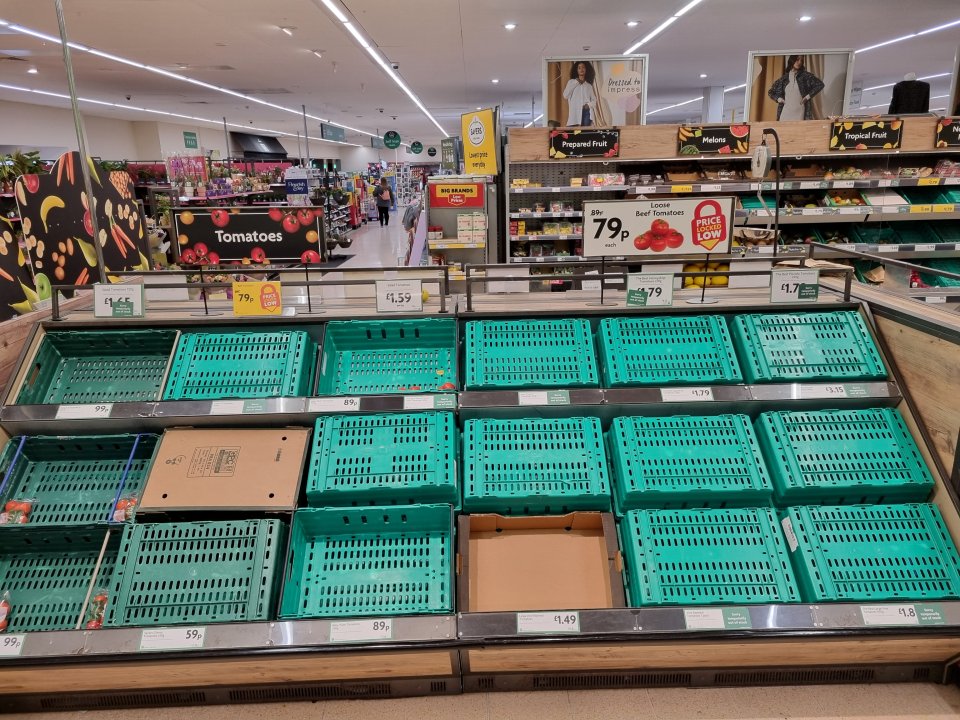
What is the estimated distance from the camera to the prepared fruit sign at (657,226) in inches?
92.8

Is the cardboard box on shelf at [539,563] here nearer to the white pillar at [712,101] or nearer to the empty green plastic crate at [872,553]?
the empty green plastic crate at [872,553]

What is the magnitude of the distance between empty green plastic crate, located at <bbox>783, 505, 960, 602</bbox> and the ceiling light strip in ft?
22.3

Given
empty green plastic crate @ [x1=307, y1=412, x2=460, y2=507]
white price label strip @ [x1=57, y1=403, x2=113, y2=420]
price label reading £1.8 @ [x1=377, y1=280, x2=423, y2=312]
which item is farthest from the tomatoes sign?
white price label strip @ [x1=57, y1=403, x2=113, y2=420]

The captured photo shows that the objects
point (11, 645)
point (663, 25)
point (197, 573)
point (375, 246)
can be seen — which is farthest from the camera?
point (375, 246)

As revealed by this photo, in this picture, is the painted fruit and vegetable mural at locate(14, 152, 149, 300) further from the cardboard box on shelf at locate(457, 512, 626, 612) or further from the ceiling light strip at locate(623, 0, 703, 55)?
the ceiling light strip at locate(623, 0, 703, 55)

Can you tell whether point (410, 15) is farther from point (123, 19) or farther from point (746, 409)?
point (746, 409)

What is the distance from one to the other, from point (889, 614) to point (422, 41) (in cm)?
913

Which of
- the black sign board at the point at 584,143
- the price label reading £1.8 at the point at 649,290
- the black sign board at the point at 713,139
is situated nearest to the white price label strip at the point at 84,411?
the price label reading £1.8 at the point at 649,290

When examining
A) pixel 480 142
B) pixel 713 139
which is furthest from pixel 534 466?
pixel 480 142

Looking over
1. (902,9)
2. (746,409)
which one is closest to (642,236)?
(746,409)

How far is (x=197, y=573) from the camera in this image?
1.84 m

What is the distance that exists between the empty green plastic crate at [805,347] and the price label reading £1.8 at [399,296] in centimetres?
126

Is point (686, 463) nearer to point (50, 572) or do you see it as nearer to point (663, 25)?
point (50, 572)

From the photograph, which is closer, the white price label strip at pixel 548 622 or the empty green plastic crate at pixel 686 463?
the white price label strip at pixel 548 622
